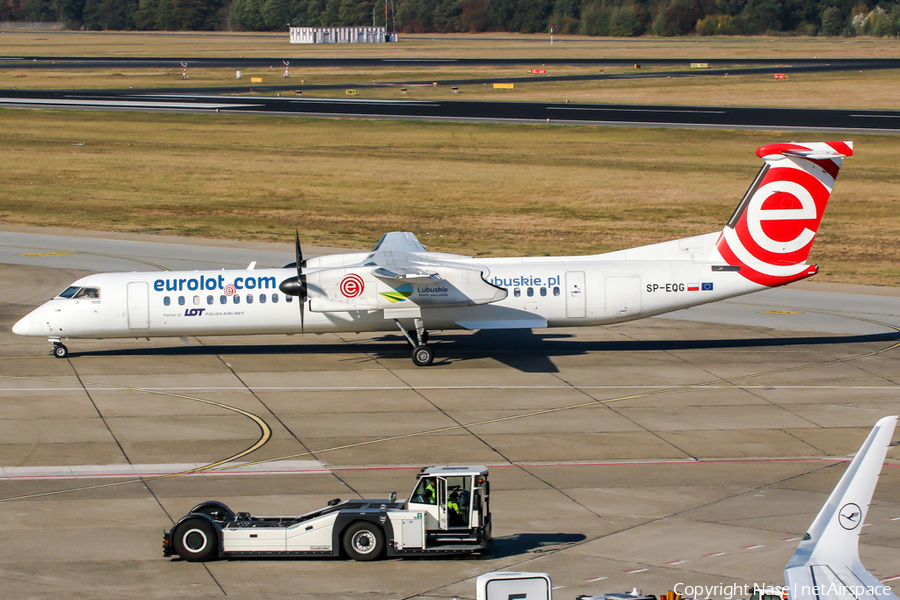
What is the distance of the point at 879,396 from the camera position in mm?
27906

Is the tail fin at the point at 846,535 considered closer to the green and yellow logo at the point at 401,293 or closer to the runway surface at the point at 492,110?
the green and yellow logo at the point at 401,293

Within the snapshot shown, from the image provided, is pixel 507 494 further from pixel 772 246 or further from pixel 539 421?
pixel 772 246

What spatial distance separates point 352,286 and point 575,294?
273 inches

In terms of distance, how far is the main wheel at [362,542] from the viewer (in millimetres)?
17219

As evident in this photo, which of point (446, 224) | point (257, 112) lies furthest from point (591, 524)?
point (257, 112)

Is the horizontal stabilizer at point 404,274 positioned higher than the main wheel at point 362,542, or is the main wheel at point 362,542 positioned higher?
the horizontal stabilizer at point 404,274

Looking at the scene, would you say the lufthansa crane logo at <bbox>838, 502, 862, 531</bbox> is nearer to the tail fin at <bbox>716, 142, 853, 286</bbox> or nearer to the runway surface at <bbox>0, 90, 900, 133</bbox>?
the tail fin at <bbox>716, 142, 853, 286</bbox>

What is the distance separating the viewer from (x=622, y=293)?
32094 mm

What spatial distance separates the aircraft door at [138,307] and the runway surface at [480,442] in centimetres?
140

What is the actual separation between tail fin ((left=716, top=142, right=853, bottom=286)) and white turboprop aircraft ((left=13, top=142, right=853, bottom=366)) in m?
0.03

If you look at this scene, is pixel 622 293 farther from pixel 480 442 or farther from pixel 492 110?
pixel 492 110

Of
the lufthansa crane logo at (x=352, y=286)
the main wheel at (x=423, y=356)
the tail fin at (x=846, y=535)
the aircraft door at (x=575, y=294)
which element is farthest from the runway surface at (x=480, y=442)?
the tail fin at (x=846, y=535)

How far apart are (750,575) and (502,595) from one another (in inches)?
289

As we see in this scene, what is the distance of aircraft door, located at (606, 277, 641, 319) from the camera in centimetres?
3209
